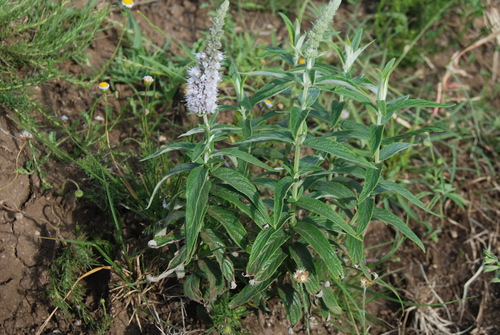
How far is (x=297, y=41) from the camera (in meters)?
2.29

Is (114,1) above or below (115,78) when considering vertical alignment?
above

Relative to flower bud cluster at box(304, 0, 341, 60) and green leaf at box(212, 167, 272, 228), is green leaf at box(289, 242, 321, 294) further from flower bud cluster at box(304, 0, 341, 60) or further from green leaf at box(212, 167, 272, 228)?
flower bud cluster at box(304, 0, 341, 60)

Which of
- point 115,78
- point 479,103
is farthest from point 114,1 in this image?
point 479,103

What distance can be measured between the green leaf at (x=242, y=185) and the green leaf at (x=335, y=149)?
0.89ft

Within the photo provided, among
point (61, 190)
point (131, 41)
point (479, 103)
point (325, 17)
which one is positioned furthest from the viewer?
point (479, 103)

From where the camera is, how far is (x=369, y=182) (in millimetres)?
2004

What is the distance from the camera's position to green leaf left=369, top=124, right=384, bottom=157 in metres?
1.99

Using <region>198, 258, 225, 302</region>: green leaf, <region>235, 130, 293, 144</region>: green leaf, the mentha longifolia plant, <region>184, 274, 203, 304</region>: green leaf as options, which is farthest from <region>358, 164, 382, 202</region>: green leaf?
<region>184, 274, 203, 304</region>: green leaf

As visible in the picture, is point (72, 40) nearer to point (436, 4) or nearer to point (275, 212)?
point (275, 212)

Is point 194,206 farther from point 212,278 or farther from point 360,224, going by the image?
point 360,224

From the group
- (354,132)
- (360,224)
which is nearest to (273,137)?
(354,132)

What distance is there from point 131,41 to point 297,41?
155 cm

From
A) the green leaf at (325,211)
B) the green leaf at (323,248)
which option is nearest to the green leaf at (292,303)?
the green leaf at (323,248)

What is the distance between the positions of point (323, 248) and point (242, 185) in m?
0.39
